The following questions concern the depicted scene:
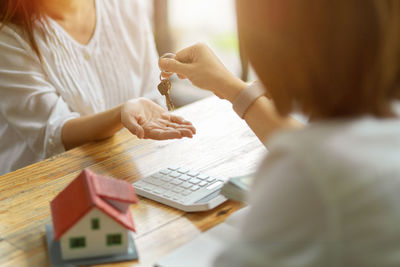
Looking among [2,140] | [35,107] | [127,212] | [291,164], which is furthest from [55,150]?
[291,164]

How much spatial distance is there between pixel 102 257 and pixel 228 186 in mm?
292

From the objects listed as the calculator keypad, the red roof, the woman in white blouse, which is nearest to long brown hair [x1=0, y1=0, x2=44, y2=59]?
the woman in white blouse

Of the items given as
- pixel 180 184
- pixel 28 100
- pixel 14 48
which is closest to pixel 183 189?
pixel 180 184

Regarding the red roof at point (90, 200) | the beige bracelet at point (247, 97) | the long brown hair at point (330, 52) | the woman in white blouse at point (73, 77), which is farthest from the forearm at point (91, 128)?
the long brown hair at point (330, 52)

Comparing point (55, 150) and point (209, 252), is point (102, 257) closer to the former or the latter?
point (209, 252)

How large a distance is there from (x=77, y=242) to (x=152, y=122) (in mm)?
588

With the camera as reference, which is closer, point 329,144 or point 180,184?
point 329,144

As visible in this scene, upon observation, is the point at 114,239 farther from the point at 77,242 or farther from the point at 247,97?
the point at 247,97

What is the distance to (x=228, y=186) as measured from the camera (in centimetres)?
99

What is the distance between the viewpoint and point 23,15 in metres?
1.71

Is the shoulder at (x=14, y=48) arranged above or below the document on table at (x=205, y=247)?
above

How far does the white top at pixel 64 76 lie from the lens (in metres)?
1.65

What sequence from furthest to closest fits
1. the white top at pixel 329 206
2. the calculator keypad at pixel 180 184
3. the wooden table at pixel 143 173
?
the calculator keypad at pixel 180 184, the wooden table at pixel 143 173, the white top at pixel 329 206

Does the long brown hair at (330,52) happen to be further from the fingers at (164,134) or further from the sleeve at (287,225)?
the fingers at (164,134)
